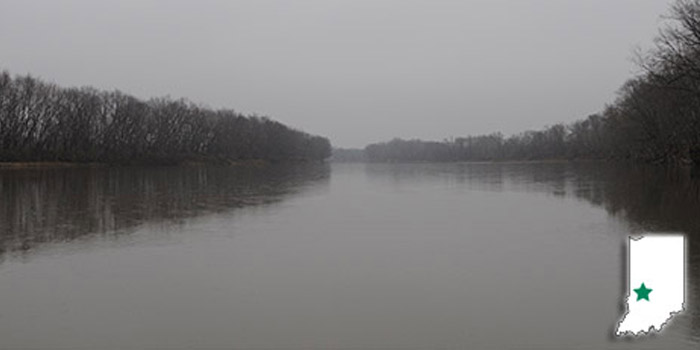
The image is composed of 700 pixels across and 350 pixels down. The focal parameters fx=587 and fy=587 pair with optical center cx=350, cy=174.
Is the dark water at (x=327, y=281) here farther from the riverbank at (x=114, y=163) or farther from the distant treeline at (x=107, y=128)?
the distant treeline at (x=107, y=128)

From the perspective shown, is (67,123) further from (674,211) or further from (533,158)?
(533,158)

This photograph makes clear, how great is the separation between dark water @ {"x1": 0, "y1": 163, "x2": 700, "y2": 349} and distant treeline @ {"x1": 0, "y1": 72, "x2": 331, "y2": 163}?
65551mm

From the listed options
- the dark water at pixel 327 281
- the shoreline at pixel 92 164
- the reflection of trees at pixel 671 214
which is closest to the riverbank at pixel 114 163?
the shoreline at pixel 92 164

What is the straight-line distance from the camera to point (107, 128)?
294 feet

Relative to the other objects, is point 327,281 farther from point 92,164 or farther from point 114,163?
point 114,163

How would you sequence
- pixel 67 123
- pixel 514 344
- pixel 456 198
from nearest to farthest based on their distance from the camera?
1. pixel 514 344
2. pixel 456 198
3. pixel 67 123

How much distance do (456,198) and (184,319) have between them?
18.3 meters

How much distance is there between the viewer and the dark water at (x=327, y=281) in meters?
5.82

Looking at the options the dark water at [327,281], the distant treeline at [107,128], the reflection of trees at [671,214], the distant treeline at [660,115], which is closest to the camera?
the dark water at [327,281]

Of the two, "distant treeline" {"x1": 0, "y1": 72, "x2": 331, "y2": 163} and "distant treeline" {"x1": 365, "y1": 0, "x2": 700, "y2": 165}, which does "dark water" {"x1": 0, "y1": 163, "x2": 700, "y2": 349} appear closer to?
"distant treeline" {"x1": 365, "y1": 0, "x2": 700, "y2": 165}

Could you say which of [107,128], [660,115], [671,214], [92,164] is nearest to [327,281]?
[671,214]

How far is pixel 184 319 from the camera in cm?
638

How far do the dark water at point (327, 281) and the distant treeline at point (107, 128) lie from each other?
65551 millimetres

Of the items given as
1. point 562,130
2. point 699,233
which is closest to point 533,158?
point 562,130
